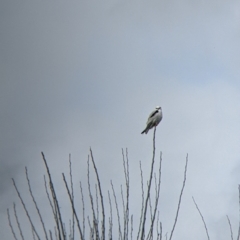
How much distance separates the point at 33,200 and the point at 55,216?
39 cm

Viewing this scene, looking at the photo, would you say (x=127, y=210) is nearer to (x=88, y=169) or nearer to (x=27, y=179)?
(x=88, y=169)

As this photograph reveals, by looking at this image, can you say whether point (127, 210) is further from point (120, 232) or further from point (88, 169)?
point (88, 169)

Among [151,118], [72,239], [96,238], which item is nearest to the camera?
[96,238]

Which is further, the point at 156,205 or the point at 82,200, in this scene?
the point at 82,200

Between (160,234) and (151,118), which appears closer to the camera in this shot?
(160,234)

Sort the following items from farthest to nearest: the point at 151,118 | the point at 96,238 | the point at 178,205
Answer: the point at 151,118, the point at 178,205, the point at 96,238

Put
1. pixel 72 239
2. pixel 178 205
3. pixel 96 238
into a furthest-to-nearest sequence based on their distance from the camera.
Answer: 1. pixel 178 205
2. pixel 72 239
3. pixel 96 238

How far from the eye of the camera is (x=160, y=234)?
586 centimetres

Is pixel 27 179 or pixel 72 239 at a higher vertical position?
pixel 27 179

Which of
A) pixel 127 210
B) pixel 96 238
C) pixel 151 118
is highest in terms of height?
pixel 151 118

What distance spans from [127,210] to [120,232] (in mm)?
293

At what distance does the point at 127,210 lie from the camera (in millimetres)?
5895

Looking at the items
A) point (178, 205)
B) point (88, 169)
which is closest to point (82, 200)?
point (88, 169)

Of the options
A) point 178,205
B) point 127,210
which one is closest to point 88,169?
point 127,210
